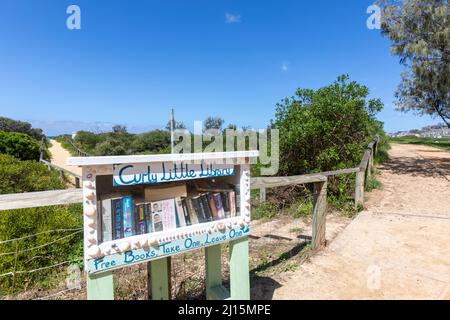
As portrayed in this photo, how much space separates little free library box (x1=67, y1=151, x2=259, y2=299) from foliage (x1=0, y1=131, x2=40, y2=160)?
2029 centimetres

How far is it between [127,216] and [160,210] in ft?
0.71

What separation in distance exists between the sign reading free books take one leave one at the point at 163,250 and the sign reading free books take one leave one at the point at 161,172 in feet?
1.34

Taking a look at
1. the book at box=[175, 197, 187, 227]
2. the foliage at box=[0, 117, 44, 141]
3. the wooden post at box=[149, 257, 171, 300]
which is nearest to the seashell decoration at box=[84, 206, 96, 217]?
the book at box=[175, 197, 187, 227]

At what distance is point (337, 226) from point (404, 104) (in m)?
12.3

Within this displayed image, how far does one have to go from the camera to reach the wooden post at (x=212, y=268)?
247 centimetres

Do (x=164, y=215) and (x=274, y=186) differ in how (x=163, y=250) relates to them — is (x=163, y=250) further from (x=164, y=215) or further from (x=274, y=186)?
(x=274, y=186)

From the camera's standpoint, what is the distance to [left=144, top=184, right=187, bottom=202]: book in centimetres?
202

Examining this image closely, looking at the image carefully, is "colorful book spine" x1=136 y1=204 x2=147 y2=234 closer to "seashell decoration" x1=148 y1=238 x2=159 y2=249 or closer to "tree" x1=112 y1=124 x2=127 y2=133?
"seashell decoration" x1=148 y1=238 x2=159 y2=249

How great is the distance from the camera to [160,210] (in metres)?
2.03

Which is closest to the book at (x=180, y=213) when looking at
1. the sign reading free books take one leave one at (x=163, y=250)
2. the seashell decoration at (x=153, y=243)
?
the sign reading free books take one leave one at (x=163, y=250)

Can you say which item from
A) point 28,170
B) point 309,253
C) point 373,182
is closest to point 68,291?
point 309,253

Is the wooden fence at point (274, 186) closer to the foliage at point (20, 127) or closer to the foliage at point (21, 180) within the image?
the foliage at point (21, 180)
